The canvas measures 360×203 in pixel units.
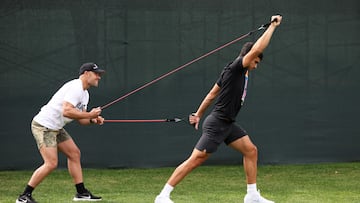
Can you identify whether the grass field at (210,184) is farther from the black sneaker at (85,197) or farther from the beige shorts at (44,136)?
the beige shorts at (44,136)

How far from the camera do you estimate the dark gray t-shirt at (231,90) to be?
Answer: 6.98m

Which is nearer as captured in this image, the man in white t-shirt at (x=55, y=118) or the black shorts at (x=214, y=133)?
the black shorts at (x=214, y=133)

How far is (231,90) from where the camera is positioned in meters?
7.02

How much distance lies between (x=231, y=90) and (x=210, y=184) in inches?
89.4

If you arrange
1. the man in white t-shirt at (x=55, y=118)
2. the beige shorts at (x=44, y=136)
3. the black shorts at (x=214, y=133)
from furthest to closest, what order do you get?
the beige shorts at (x=44, y=136) → the man in white t-shirt at (x=55, y=118) → the black shorts at (x=214, y=133)

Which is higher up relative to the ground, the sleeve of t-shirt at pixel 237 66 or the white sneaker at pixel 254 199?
the sleeve of t-shirt at pixel 237 66

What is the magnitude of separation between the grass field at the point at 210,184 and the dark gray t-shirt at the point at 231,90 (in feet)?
3.47

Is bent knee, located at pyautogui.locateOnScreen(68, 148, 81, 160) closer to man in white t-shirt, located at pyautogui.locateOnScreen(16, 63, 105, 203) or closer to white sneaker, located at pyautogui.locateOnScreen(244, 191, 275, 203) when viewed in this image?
man in white t-shirt, located at pyautogui.locateOnScreen(16, 63, 105, 203)

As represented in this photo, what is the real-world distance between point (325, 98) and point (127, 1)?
2.98 meters

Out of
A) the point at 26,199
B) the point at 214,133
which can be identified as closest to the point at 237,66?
the point at 214,133

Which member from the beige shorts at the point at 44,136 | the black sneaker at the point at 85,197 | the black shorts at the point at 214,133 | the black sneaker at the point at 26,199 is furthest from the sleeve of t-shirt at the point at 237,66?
the black sneaker at the point at 26,199

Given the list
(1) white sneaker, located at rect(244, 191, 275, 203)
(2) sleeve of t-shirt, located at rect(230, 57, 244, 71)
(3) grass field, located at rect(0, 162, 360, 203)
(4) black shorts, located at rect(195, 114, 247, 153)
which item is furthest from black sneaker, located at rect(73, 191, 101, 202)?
(2) sleeve of t-shirt, located at rect(230, 57, 244, 71)

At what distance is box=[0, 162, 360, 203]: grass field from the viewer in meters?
7.93

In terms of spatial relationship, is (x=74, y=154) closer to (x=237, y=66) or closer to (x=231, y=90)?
(x=231, y=90)
